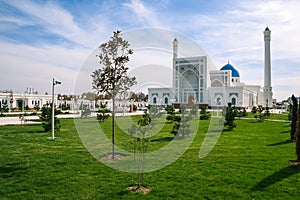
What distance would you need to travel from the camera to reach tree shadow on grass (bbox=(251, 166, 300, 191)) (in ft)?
17.4

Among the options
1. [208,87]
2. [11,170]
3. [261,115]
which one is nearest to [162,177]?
[11,170]

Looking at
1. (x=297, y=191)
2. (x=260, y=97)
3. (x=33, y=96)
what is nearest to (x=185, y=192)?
(x=297, y=191)

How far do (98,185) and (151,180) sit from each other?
1.20 m

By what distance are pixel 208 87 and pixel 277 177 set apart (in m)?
52.4

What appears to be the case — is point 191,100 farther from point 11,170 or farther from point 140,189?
point 140,189

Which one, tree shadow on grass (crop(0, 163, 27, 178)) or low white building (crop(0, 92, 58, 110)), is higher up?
low white building (crop(0, 92, 58, 110))

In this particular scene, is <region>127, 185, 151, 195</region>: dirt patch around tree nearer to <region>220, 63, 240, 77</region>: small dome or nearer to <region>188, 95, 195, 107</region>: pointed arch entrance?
<region>188, 95, 195, 107</region>: pointed arch entrance

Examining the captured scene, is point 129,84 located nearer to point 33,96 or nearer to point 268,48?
point 33,96

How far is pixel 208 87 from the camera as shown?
57.1 m

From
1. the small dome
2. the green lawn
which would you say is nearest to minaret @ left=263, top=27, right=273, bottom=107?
the small dome

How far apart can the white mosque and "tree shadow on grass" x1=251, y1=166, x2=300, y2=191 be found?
4785 centimetres

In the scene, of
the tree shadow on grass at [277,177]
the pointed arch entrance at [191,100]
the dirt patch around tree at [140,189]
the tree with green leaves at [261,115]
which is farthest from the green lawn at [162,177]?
the pointed arch entrance at [191,100]

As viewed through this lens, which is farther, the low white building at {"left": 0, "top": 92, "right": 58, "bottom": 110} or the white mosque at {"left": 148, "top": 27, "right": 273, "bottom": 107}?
the white mosque at {"left": 148, "top": 27, "right": 273, "bottom": 107}

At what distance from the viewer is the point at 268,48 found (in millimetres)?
56906
